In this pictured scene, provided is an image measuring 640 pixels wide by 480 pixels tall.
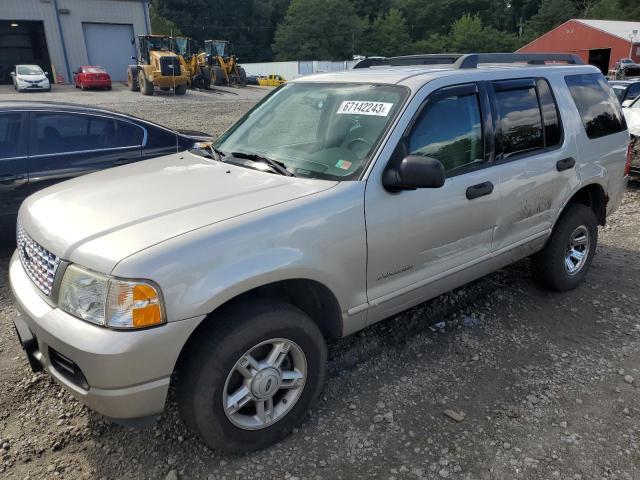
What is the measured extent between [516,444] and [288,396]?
1231mm

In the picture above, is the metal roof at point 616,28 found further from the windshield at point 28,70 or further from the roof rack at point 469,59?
the roof rack at point 469,59

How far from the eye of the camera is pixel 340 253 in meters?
2.58

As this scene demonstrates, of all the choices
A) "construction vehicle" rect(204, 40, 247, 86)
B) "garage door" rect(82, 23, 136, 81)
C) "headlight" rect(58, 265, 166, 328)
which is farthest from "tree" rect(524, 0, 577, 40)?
"headlight" rect(58, 265, 166, 328)

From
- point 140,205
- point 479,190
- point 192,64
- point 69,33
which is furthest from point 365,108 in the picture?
point 69,33

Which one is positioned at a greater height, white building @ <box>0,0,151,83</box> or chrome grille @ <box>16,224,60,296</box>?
white building @ <box>0,0,151,83</box>

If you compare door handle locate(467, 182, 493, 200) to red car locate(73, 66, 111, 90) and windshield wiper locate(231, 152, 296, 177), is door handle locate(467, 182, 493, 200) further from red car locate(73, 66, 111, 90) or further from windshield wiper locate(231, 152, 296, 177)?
red car locate(73, 66, 111, 90)

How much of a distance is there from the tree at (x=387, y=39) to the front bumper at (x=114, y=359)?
74277 mm

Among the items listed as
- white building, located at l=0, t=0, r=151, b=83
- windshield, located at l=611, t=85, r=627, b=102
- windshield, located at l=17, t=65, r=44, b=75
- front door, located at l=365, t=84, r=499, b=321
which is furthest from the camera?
white building, located at l=0, t=0, r=151, b=83

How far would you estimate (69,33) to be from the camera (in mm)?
37094

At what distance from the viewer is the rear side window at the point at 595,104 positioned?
4066 millimetres

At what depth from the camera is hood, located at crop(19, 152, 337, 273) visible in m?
2.19

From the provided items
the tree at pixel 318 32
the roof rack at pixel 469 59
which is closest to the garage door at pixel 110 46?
the tree at pixel 318 32

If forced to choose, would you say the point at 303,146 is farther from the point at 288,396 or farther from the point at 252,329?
the point at 288,396

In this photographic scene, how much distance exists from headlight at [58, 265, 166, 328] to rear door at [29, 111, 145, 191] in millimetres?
3339
